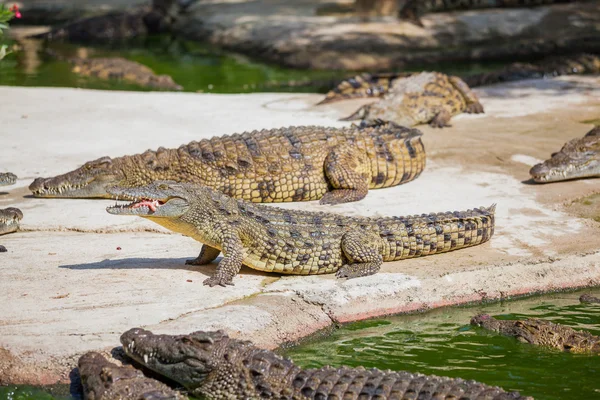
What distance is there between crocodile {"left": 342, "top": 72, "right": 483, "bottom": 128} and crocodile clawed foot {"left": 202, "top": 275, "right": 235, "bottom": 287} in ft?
17.9

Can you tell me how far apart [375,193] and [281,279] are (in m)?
2.46

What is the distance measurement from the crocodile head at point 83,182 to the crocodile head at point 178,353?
3.55 meters

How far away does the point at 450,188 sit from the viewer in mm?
8719

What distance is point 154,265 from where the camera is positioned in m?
6.62

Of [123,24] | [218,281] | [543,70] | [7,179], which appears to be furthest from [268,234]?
[123,24]

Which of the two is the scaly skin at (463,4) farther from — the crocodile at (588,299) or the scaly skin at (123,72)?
the crocodile at (588,299)

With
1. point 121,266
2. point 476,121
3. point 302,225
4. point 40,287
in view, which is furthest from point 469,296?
point 476,121

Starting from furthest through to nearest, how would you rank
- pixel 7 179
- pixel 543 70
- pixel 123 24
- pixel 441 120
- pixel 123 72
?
1. pixel 123 24
2. pixel 123 72
3. pixel 543 70
4. pixel 441 120
5. pixel 7 179

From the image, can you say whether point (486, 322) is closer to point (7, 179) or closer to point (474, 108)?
point (7, 179)

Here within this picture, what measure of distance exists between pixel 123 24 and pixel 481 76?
1207 centimetres

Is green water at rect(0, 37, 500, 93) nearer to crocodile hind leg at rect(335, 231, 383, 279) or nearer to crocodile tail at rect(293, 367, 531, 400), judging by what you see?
crocodile hind leg at rect(335, 231, 383, 279)

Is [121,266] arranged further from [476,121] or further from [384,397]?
[476,121]

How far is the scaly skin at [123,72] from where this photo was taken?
16000 millimetres

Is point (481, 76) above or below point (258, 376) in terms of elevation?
above
